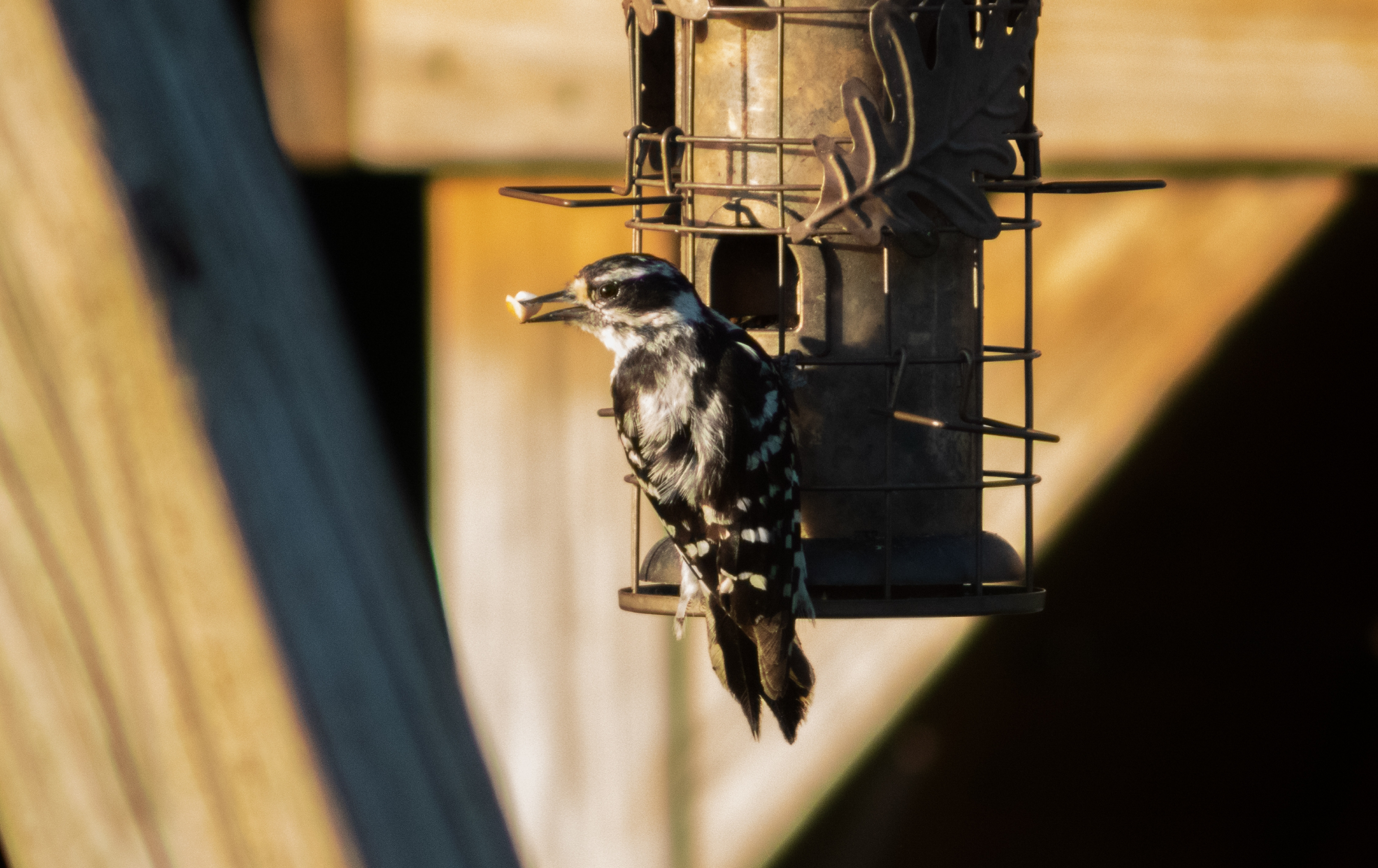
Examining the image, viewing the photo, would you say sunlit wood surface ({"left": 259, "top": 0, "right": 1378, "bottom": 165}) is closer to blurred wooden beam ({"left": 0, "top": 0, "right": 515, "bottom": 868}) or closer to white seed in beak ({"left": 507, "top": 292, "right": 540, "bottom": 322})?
white seed in beak ({"left": 507, "top": 292, "right": 540, "bottom": 322})

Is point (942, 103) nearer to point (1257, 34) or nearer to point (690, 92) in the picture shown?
point (690, 92)

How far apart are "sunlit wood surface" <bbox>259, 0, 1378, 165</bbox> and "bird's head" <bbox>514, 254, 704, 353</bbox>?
33.8 inches

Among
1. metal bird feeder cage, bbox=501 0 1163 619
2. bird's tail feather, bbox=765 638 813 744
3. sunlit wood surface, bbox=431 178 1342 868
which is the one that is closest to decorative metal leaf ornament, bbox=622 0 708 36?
metal bird feeder cage, bbox=501 0 1163 619

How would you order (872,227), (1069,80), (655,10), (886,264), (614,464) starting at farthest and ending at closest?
(614,464)
(1069,80)
(655,10)
(886,264)
(872,227)

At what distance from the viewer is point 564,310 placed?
106 inches

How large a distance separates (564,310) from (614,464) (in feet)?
3.31

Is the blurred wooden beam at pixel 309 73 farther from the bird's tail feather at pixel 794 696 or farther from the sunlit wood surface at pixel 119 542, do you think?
the sunlit wood surface at pixel 119 542

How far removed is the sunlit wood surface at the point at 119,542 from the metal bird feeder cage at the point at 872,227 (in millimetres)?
1821

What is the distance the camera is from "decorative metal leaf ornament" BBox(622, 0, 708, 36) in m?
2.48

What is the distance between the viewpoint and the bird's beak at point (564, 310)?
8.61 ft

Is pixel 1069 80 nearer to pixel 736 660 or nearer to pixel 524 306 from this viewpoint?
pixel 524 306

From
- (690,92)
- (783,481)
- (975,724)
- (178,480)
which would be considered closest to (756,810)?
(975,724)

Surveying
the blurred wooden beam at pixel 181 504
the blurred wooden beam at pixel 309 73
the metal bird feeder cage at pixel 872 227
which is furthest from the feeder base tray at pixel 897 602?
the blurred wooden beam at pixel 181 504

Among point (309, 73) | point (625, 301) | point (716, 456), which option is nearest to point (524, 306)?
point (625, 301)
